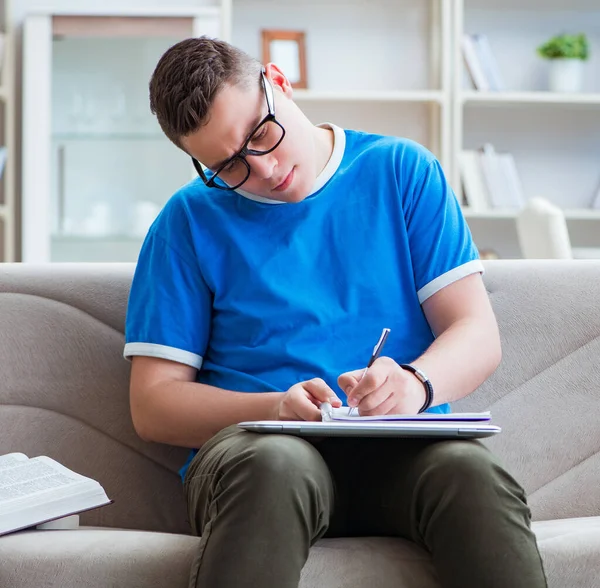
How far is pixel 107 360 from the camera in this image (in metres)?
1.59

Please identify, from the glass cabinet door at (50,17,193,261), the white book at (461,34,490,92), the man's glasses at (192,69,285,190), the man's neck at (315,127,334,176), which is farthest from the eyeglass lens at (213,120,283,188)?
the white book at (461,34,490,92)

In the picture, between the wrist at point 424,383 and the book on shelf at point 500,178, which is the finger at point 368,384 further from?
the book on shelf at point 500,178

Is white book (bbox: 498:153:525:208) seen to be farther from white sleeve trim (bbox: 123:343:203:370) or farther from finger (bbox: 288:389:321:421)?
finger (bbox: 288:389:321:421)

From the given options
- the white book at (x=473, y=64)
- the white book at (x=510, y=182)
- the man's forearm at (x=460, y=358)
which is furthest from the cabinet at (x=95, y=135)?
the man's forearm at (x=460, y=358)

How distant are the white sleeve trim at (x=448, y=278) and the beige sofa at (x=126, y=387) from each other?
209 mm

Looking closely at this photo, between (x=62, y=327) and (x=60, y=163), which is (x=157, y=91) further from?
(x=60, y=163)

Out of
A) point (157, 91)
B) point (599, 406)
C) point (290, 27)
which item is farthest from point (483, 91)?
point (157, 91)

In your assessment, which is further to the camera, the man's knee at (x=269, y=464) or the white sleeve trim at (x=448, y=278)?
the white sleeve trim at (x=448, y=278)

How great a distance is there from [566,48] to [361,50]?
0.83m

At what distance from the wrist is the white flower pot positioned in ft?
9.81

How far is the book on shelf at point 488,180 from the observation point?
3906 mm

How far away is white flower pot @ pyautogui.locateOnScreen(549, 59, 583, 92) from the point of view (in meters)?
3.91

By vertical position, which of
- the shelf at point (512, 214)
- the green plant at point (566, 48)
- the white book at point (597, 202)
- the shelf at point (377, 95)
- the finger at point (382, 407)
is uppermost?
the green plant at point (566, 48)

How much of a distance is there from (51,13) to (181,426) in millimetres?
2786
